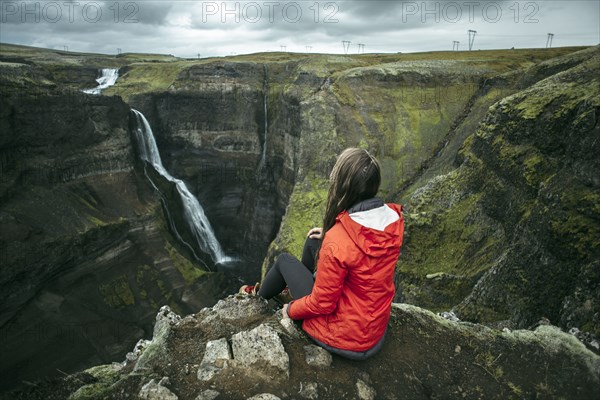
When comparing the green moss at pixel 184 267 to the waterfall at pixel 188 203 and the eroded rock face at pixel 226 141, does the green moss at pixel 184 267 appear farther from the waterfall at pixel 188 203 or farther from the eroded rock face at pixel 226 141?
the eroded rock face at pixel 226 141

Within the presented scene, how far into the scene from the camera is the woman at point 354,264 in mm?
3939

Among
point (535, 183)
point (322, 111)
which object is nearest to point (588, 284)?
point (535, 183)

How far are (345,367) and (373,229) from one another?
192 centimetres

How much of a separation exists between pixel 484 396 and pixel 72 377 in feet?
16.9

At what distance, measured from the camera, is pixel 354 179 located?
414 centimetres

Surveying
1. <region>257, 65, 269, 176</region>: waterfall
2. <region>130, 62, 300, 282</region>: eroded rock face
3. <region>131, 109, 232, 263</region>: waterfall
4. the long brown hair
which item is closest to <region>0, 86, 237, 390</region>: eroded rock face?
<region>131, 109, 232, 263</region>: waterfall

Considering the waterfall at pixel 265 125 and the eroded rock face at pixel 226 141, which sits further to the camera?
the waterfall at pixel 265 125

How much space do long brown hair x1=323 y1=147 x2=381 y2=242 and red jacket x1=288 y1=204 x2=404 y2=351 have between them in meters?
0.22

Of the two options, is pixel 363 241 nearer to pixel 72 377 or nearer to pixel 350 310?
pixel 350 310

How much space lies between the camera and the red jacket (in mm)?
3928

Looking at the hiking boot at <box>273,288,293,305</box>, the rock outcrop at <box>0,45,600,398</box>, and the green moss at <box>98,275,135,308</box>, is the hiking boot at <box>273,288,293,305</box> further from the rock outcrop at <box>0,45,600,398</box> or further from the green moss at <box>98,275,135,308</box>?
the green moss at <box>98,275,135,308</box>

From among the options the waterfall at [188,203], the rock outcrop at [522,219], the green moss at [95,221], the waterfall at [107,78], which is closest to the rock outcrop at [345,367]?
the rock outcrop at [522,219]

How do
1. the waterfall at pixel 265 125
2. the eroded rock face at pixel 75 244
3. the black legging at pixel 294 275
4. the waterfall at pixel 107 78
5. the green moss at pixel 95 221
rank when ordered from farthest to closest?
the waterfall at pixel 107 78 < the waterfall at pixel 265 125 < the green moss at pixel 95 221 < the eroded rock face at pixel 75 244 < the black legging at pixel 294 275

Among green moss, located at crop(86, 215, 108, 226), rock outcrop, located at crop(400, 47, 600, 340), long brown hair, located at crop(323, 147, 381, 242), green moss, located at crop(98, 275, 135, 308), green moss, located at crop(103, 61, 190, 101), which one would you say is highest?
green moss, located at crop(103, 61, 190, 101)
